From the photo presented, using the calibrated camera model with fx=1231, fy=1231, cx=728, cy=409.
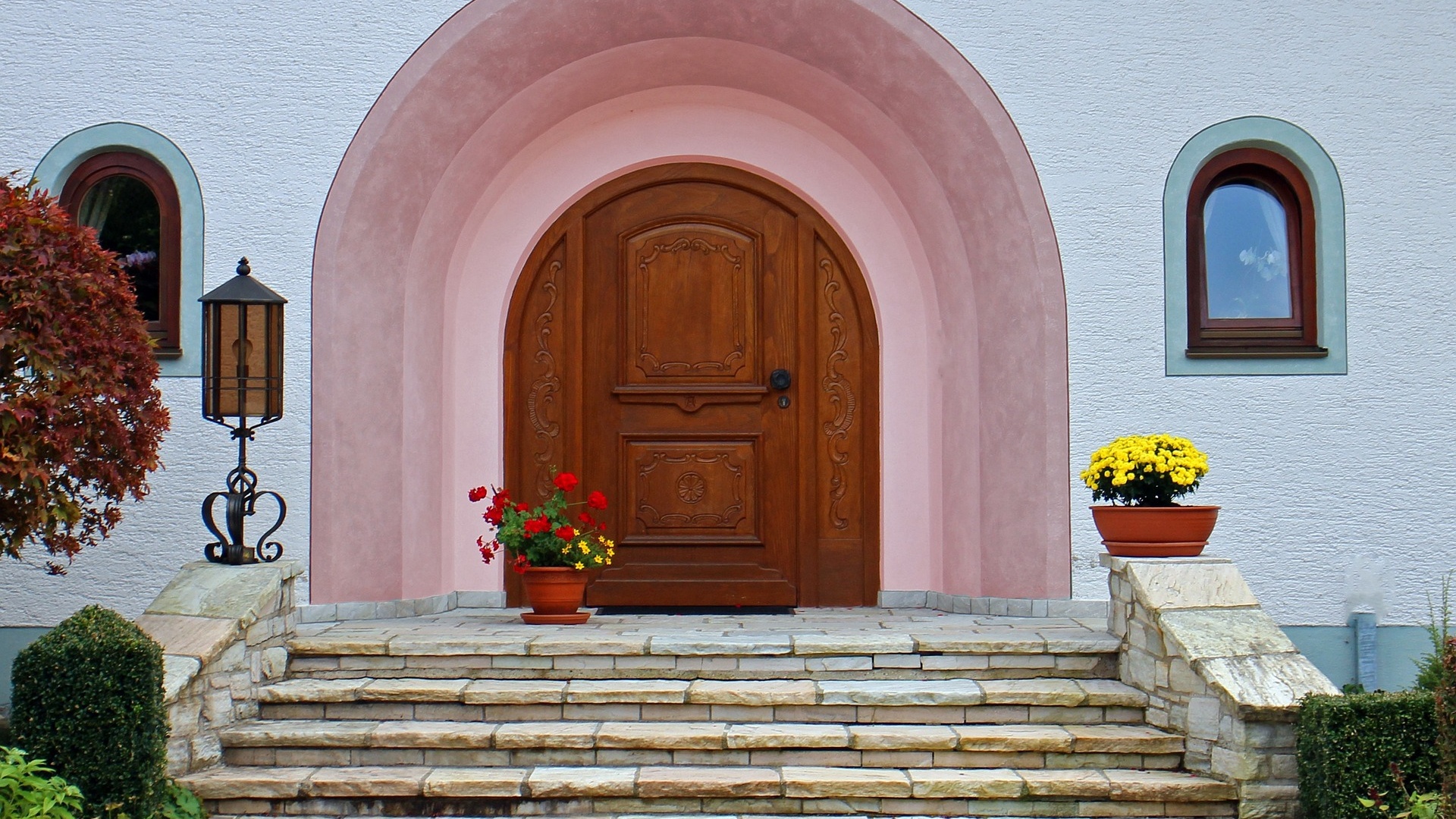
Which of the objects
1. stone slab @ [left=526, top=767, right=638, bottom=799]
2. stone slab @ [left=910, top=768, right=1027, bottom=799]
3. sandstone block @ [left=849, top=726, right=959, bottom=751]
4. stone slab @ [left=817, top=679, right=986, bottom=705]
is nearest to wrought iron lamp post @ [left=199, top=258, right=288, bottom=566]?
stone slab @ [left=526, top=767, right=638, bottom=799]

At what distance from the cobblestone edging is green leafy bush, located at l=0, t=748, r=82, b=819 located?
4127mm

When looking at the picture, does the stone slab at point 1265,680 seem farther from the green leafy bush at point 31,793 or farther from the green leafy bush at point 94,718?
the green leafy bush at point 31,793

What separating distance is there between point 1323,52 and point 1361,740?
3.93 m

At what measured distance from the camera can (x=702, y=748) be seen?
5031mm

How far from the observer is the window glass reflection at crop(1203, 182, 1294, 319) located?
6734mm

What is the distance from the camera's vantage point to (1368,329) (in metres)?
6.56

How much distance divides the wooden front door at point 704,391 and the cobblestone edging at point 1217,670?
2231mm

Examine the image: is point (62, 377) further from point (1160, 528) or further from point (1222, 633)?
point (1222, 633)

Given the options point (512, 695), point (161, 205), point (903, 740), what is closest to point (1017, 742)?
point (903, 740)

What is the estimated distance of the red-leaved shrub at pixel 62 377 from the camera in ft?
15.7

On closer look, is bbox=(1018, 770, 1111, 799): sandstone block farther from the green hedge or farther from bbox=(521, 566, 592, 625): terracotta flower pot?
bbox=(521, 566, 592, 625): terracotta flower pot

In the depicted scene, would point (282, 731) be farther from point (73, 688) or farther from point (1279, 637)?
point (1279, 637)

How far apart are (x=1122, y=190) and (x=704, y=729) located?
3641 mm

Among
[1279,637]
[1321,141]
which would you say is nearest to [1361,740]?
[1279,637]
